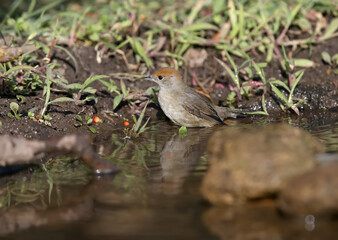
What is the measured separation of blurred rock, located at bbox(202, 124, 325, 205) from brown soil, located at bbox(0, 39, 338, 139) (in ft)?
9.41

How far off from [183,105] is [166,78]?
0.41 m

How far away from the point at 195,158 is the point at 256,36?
339 centimetres

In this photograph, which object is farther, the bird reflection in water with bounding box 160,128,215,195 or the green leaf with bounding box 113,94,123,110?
the green leaf with bounding box 113,94,123,110

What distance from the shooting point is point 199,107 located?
7.03m

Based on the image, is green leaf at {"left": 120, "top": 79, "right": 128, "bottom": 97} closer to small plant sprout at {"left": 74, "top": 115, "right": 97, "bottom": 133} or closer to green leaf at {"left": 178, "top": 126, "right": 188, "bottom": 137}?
small plant sprout at {"left": 74, "top": 115, "right": 97, "bottom": 133}

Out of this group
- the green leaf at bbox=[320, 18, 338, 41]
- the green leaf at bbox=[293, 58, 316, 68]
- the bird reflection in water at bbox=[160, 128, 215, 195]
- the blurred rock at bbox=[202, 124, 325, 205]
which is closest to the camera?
the blurred rock at bbox=[202, 124, 325, 205]

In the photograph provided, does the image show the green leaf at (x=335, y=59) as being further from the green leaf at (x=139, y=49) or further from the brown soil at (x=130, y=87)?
the green leaf at (x=139, y=49)

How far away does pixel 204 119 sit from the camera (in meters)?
7.00

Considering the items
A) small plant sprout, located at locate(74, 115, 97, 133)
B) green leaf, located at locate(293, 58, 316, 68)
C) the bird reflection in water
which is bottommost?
the bird reflection in water

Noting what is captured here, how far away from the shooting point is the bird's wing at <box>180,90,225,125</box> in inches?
275

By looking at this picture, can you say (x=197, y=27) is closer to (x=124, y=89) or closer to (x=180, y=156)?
(x=124, y=89)

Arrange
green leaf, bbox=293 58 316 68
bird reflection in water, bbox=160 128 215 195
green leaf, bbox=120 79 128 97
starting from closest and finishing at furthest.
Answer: bird reflection in water, bbox=160 128 215 195 < green leaf, bbox=120 79 128 97 < green leaf, bbox=293 58 316 68

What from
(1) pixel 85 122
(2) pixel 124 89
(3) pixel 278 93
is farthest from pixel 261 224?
(2) pixel 124 89

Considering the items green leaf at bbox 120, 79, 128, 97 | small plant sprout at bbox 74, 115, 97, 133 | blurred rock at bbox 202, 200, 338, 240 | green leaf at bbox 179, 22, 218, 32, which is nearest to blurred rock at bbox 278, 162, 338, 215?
blurred rock at bbox 202, 200, 338, 240
